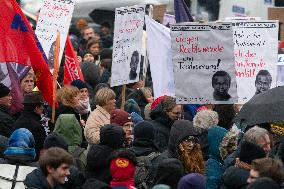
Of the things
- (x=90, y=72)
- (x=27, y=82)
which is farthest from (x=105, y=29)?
(x=27, y=82)

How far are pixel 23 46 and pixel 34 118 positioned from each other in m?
1.04

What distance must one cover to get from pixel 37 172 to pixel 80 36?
47.8 feet

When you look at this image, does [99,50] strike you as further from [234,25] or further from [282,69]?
[234,25]

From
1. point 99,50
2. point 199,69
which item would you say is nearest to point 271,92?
point 199,69

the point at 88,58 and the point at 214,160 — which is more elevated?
the point at 88,58

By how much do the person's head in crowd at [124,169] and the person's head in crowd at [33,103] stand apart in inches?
82.6

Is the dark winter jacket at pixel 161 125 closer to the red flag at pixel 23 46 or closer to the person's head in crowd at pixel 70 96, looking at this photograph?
the person's head in crowd at pixel 70 96

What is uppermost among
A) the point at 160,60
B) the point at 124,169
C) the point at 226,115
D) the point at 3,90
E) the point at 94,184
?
the point at 160,60

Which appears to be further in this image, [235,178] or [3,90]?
[3,90]

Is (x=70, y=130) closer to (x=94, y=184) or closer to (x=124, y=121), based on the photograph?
(x=124, y=121)

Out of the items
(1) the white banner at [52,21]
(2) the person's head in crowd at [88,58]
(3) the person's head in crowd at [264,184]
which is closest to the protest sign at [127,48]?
(1) the white banner at [52,21]

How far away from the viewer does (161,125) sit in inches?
502

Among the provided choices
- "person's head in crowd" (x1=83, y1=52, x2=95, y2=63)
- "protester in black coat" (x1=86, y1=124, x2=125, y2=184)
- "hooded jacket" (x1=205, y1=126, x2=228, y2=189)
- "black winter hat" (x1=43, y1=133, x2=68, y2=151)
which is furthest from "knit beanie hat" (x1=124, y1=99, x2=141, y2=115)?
"black winter hat" (x1=43, y1=133, x2=68, y2=151)

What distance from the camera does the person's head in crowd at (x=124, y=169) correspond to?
1012 cm
